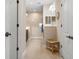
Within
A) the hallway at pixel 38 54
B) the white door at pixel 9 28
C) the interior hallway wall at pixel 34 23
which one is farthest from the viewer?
the interior hallway wall at pixel 34 23

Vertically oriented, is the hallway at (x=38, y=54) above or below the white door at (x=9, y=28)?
below

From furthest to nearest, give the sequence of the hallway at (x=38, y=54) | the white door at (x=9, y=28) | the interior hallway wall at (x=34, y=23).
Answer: the interior hallway wall at (x=34, y=23) → the hallway at (x=38, y=54) → the white door at (x=9, y=28)

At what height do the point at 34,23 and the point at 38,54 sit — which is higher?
the point at 34,23

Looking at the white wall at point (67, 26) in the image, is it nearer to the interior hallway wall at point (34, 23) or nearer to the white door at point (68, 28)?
the white door at point (68, 28)

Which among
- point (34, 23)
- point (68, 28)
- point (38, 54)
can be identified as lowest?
point (38, 54)

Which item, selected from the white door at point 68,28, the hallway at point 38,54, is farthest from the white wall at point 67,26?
the hallway at point 38,54

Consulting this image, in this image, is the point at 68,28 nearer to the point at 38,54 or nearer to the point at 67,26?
the point at 67,26

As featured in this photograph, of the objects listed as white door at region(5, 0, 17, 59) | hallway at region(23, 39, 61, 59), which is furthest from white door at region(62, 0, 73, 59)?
white door at region(5, 0, 17, 59)

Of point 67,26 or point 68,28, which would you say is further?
point 67,26

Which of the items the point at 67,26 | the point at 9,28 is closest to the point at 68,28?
the point at 67,26

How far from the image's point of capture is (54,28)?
24.4 ft

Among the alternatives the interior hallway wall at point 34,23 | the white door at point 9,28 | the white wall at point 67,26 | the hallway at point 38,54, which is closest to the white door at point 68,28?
the white wall at point 67,26

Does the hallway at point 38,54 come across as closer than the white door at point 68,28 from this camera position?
No
